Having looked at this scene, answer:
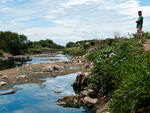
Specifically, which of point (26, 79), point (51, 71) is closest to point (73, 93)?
point (26, 79)

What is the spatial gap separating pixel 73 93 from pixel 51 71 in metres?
8.37

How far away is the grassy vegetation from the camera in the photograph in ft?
19.7

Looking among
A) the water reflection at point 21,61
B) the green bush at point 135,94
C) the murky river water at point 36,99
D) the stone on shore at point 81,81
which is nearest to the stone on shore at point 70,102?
the murky river water at point 36,99

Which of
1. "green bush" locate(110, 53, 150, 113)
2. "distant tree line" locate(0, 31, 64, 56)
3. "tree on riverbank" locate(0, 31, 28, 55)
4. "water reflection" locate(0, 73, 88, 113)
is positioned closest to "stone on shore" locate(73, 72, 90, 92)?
"water reflection" locate(0, 73, 88, 113)

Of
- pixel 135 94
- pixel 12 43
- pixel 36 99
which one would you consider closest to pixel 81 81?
pixel 36 99

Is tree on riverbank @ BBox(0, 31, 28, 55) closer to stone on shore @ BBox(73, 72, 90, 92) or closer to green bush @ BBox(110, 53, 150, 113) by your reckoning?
stone on shore @ BBox(73, 72, 90, 92)

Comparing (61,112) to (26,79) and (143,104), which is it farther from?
(26,79)

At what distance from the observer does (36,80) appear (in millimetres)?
16156

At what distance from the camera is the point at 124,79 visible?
6824mm

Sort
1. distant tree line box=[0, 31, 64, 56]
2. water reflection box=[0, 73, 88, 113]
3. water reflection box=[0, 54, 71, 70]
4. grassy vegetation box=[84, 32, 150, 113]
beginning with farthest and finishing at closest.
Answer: distant tree line box=[0, 31, 64, 56] → water reflection box=[0, 54, 71, 70] → water reflection box=[0, 73, 88, 113] → grassy vegetation box=[84, 32, 150, 113]

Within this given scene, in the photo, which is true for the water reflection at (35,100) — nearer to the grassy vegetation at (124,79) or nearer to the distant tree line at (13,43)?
the grassy vegetation at (124,79)

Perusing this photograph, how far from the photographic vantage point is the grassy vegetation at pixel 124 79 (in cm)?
601

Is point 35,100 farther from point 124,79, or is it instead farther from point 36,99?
point 124,79

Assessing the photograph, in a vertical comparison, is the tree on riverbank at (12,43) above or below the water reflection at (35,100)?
above
